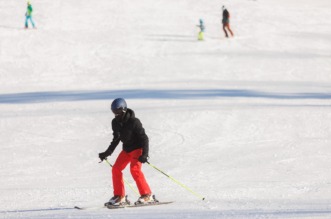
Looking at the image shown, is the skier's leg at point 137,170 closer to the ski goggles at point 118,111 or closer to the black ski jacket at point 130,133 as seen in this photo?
the black ski jacket at point 130,133

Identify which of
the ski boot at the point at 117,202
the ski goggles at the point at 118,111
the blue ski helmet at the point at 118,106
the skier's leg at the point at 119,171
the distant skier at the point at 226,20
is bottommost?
the ski boot at the point at 117,202

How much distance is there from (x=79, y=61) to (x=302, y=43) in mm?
9547

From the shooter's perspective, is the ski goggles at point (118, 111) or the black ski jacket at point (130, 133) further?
the black ski jacket at point (130, 133)

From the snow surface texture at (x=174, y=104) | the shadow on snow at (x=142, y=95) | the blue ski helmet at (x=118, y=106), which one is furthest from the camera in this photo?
the shadow on snow at (x=142, y=95)

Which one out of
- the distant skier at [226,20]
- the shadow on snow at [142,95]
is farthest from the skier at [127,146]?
the distant skier at [226,20]

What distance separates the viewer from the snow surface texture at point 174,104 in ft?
33.0

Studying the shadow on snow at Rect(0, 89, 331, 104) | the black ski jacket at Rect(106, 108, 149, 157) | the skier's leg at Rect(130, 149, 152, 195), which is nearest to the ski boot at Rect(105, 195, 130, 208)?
the skier's leg at Rect(130, 149, 152, 195)

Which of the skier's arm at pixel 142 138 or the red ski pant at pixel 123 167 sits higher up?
the skier's arm at pixel 142 138

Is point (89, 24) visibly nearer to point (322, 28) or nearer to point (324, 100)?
point (322, 28)

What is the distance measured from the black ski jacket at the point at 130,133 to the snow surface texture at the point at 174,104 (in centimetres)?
78

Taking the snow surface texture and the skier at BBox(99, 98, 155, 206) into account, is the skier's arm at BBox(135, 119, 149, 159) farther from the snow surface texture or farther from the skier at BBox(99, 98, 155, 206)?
the snow surface texture

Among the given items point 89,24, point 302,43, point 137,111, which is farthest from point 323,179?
point 89,24

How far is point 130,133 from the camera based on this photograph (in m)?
8.82

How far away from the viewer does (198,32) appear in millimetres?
32438
